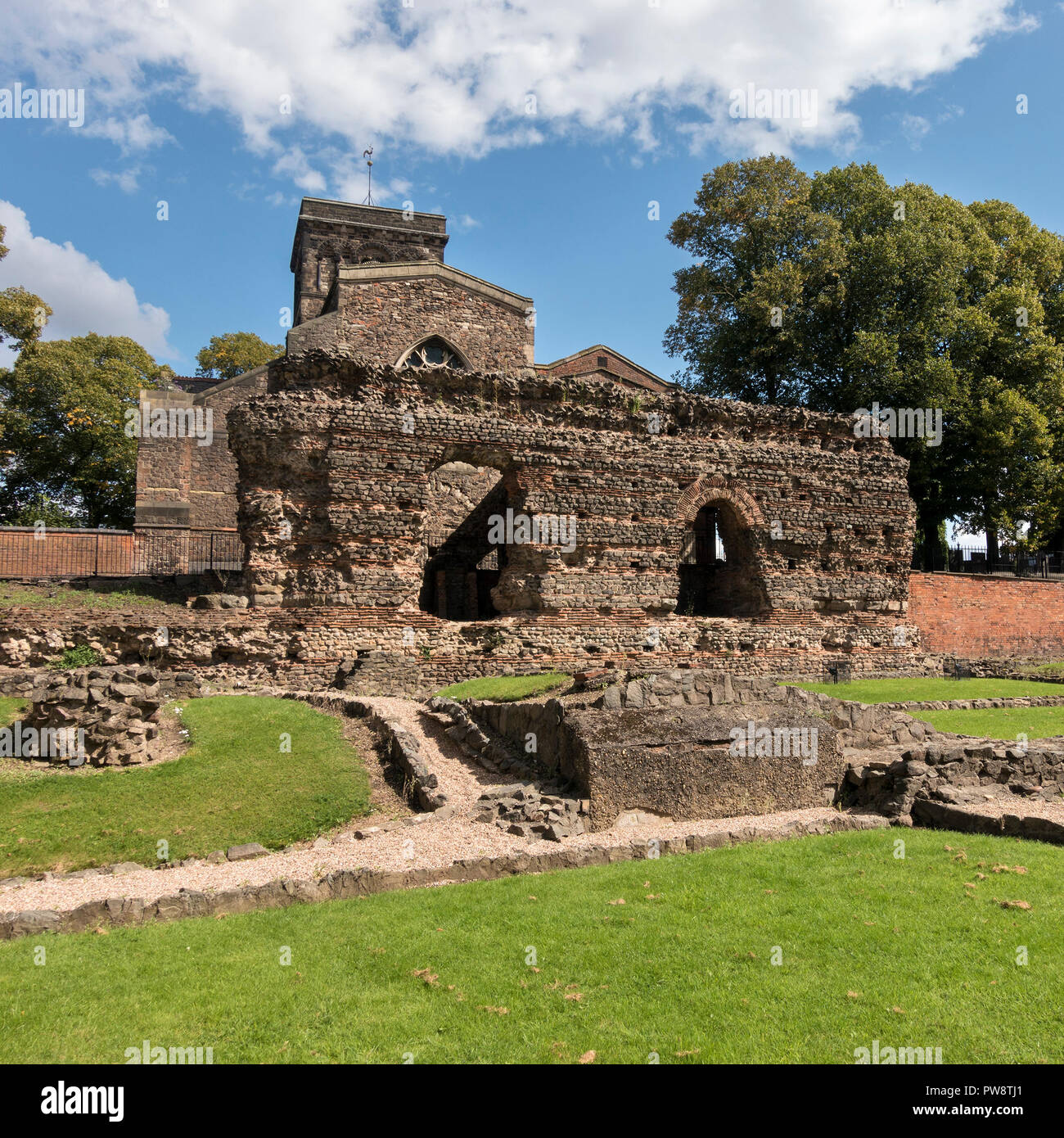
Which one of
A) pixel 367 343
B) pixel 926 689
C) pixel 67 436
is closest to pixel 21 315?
pixel 67 436

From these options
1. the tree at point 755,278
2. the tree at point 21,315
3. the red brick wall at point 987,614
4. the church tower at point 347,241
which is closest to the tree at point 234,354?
the church tower at point 347,241

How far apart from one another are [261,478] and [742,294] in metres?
21.9

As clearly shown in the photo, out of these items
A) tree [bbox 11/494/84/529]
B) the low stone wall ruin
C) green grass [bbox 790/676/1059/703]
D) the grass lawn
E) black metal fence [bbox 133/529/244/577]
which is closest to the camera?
the low stone wall ruin

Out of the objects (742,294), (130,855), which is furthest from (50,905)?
(742,294)

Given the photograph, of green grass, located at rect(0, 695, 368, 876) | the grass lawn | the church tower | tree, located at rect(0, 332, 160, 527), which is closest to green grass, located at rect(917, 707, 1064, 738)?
green grass, located at rect(0, 695, 368, 876)

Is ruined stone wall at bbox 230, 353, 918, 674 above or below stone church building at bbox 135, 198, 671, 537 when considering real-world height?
below

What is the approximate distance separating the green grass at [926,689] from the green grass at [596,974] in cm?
1159

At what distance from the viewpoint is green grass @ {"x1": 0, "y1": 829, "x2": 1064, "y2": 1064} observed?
4.46m

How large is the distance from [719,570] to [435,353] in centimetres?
1611

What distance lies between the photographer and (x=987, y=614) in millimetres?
27859

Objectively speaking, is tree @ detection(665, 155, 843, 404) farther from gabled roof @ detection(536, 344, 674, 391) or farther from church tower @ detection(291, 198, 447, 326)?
church tower @ detection(291, 198, 447, 326)

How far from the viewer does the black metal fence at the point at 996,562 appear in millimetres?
32938

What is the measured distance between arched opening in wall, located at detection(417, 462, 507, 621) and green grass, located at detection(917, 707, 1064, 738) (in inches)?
473

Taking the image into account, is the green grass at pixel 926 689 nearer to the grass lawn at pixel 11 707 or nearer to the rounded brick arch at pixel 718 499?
the rounded brick arch at pixel 718 499
